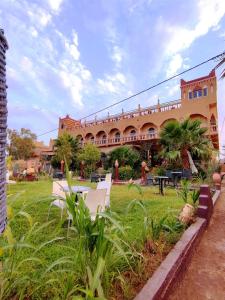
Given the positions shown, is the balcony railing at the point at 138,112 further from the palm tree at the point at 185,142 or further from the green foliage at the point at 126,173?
the palm tree at the point at 185,142

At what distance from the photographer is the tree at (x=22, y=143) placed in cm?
2677

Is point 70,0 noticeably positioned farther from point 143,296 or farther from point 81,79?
point 143,296

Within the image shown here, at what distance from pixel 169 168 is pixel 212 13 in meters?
9.32

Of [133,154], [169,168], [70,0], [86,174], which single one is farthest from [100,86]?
[70,0]

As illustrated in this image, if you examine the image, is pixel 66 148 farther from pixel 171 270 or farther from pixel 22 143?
pixel 171 270

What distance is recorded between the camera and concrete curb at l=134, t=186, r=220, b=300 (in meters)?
2.02

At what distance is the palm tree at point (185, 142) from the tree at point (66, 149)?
927 centimetres

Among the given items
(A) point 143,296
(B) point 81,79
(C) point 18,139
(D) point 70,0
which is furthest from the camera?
(C) point 18,139

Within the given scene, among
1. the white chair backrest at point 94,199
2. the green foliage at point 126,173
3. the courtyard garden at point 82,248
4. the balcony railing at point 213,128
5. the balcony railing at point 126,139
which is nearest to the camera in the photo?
the courtyard garden at point 82,248

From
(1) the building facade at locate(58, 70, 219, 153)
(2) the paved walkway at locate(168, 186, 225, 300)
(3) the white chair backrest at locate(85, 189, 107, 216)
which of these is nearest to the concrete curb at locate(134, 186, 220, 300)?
(2) the paved walkway at locate(168, 186, 225, 300)

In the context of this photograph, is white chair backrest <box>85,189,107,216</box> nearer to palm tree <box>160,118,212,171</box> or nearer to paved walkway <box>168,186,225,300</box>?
paved walkway <box>168,186,225,300</box>

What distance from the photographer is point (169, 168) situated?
15.4 metres

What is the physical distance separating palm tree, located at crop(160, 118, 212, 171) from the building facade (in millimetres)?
7106

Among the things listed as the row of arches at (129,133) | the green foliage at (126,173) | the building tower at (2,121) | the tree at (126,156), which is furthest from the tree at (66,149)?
the building tower at (2,121)
